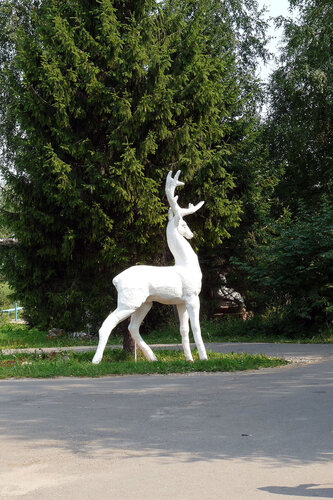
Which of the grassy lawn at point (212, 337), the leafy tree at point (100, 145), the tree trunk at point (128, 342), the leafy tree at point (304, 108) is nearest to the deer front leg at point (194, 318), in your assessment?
the tree trunk at point (128, 342)

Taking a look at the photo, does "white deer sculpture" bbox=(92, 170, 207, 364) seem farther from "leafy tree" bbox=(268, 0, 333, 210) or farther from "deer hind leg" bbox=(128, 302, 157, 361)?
"leafy tree" bbox=(268, 0, 333, 210)

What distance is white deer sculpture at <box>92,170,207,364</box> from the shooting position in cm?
1109

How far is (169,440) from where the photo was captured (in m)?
5.46

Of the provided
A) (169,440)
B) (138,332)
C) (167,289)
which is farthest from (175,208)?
(169,440)

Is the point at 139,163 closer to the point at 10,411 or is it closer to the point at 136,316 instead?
the point at 136,316

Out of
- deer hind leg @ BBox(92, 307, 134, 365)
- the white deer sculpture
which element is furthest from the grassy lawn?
deer hind leg @ BBox(92, 307, 134, 365)

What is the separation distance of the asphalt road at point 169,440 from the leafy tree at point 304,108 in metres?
15.6

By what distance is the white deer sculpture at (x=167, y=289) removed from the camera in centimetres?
1109

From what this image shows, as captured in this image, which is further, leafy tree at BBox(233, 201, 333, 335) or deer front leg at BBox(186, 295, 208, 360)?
leafy tree at BBox(233, 201, 333, 335)

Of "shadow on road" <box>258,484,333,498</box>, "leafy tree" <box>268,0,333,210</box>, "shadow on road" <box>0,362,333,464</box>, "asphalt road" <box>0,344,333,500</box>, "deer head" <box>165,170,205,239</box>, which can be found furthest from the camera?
"leafy tree" <box>268,0,333,210</box>

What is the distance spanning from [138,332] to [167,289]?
42.8 inches

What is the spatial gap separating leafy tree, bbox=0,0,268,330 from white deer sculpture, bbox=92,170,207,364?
2024mm

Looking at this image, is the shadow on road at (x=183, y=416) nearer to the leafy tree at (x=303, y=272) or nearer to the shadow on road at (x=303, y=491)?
the shadow on road at (x=303, y=491)

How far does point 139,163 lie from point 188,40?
341 cm
